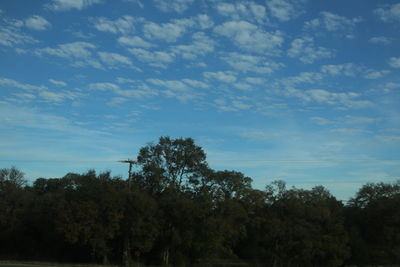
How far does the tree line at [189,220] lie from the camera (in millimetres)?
52406

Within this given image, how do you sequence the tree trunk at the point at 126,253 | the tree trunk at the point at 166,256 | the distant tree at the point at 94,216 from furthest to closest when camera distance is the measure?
1. the tree trunk at the point at 166,256
2. the tree trunk at the point at 126,253
3. the distant tree at the point at 94,216

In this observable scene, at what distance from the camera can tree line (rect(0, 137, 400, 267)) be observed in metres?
52.4

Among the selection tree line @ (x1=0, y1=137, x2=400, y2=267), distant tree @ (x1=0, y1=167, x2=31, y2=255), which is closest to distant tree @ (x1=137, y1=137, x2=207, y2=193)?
tree line @ (x1=0, y1=137, x2=400, y2=267)

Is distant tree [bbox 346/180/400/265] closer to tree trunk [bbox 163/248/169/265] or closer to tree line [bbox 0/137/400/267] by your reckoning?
tree line [bbox 0/137/400/267]

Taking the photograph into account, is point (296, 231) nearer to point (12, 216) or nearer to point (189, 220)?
point (189, 220)

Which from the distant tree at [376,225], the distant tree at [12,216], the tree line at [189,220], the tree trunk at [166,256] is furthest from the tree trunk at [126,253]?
the distant tree at [376,225]

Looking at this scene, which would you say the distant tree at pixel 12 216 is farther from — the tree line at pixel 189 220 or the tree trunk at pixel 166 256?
the tree trunk at pixel 166 256

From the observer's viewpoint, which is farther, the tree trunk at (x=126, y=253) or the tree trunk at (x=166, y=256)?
the tree trunk at (x=166, y=256)

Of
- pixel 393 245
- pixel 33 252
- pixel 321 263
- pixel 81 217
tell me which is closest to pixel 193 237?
pixel 81 217

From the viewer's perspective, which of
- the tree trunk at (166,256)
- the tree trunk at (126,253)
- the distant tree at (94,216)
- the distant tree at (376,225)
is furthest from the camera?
the distant tree at (376,225)

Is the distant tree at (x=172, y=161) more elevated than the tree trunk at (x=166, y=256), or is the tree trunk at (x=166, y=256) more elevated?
the distant tree at (x=172, y=161)

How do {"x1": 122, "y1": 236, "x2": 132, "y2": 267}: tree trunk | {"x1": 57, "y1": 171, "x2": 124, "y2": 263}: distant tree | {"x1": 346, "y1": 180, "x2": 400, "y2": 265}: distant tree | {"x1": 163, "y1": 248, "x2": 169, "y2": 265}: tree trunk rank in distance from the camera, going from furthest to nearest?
{"x1": 346, "y1": 180, "x2": 400, "y2": 265}: distant tree
{"x1": 163, "y1": 248, "x2": 169, "y2": 265}: tree trunk
{"x1": 122, "y1": 236, "x2": 132, "y2": 267}: tree trunk
{"x1": 57, "y1": 171, "x2": 124, "y2": 263}: distant tree

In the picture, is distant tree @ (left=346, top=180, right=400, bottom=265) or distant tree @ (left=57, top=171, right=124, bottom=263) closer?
distant tree @ (left=57, top=171, right=124, bottom=263)

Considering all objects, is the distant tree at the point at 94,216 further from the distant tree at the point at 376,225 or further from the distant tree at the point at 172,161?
the distant tree at the point at 376,225
